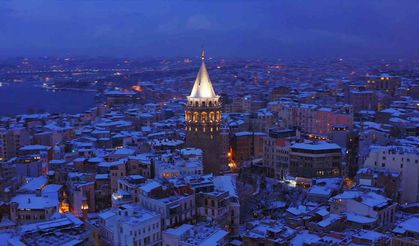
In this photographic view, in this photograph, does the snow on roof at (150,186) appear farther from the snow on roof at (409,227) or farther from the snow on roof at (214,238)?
the snow on roof at (409,227)

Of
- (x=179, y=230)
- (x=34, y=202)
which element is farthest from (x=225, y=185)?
(x=34, y=202)

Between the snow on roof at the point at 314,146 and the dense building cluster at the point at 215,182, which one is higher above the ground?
the snow on roof at the point at 314,146

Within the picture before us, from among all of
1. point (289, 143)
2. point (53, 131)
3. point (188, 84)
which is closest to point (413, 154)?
point (289, 143)

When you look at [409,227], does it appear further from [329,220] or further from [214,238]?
[214,238]

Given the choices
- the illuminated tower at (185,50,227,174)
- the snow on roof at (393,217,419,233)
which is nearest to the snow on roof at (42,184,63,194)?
the illuminated tower at (185,50,227,174)

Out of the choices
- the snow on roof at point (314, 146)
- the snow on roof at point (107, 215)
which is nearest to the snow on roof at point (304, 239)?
the snow on roof at point (107, 215)

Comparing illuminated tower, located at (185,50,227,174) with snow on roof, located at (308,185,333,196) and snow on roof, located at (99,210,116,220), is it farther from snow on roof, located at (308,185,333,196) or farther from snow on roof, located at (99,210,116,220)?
snow on roof, located at (99,210,116,220)
